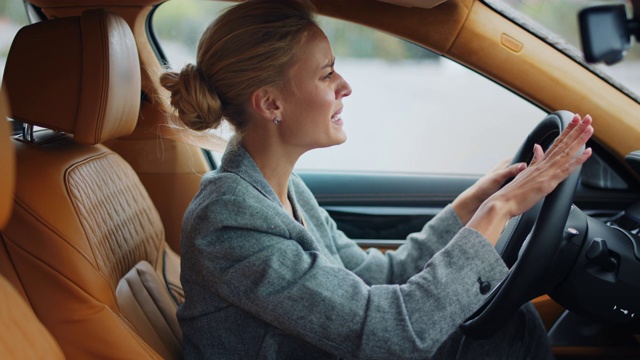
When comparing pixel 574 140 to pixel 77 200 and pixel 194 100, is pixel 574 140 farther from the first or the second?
pixel 77 200

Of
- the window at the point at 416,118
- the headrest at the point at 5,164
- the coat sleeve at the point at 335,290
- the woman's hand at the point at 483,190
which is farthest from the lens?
the window at the point at 416,118

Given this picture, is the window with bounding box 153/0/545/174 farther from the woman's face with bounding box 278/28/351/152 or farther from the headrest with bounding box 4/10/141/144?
the headrest with bounding box 4/10/141/144

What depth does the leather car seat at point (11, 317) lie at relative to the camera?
1.06m

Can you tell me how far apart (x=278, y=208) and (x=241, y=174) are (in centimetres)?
10

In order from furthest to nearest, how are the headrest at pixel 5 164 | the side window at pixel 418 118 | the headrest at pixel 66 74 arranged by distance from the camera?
the side window at pixel 418 118 < the headrest at pixel 66 74 < the headrest at pixel 5 164

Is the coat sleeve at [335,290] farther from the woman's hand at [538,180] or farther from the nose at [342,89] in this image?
the nose at [342,89]

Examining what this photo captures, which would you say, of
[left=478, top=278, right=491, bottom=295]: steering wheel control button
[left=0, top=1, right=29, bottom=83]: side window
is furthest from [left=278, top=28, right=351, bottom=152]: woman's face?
[left=0, top=1, right=29, bottom=83]: side window

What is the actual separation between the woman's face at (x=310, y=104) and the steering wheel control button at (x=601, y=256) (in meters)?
0.53

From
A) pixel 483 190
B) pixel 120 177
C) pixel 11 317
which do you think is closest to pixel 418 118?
pixel 483 190

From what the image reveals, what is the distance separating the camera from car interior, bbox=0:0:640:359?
1391 millimetres

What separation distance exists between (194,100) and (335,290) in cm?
48

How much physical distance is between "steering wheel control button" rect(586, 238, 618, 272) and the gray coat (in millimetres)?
204

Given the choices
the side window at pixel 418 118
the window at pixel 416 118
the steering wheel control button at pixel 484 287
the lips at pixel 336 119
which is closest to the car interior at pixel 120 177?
the steering wheel control button at pixel 484 287

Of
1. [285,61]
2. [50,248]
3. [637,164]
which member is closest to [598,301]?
[637,164]
